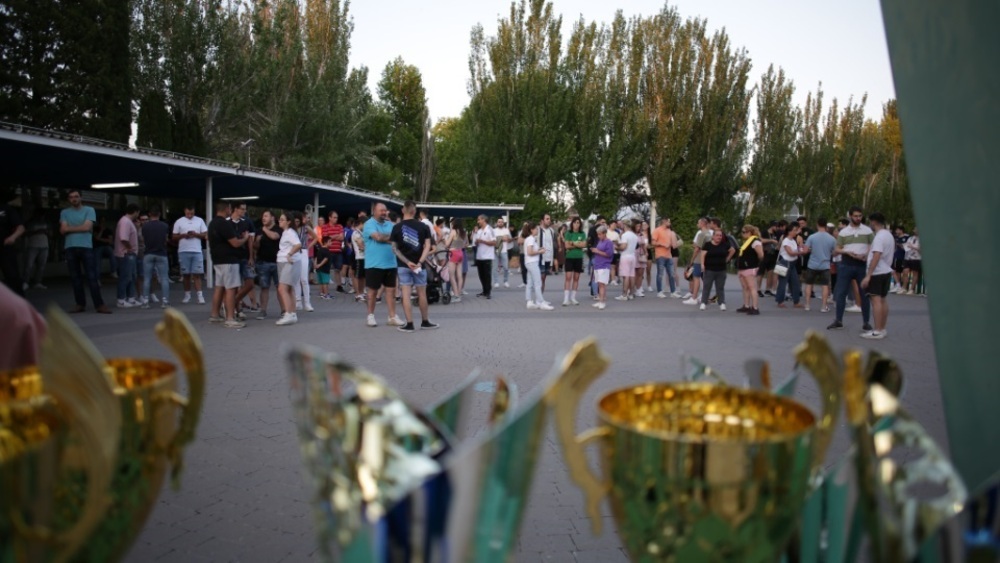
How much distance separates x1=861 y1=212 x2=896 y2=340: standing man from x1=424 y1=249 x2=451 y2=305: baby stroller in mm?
7320

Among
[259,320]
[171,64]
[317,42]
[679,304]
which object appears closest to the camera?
[259,320]

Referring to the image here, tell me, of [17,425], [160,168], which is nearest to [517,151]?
[160,168]

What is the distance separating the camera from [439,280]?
1298cm

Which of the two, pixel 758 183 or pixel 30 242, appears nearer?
pixel 30 242

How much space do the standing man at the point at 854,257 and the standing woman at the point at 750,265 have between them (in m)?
1.70

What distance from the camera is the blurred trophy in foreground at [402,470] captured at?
64 cm

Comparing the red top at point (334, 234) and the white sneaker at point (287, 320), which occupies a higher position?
the red top at point (334, 234)

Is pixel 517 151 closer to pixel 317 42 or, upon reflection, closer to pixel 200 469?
pixel 317 42

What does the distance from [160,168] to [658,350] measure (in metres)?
11.4

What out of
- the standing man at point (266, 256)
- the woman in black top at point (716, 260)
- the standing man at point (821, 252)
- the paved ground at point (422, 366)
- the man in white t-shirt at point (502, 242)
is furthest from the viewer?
the man in white t-shirt at point (502, 242)

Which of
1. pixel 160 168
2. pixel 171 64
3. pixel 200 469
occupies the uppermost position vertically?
pixel 171 64

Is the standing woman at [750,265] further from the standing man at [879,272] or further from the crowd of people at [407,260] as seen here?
the standing man at [879,272]

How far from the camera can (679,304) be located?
13148mm

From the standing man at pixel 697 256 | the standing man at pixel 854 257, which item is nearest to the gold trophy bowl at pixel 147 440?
the standing man at pixel 854 257
